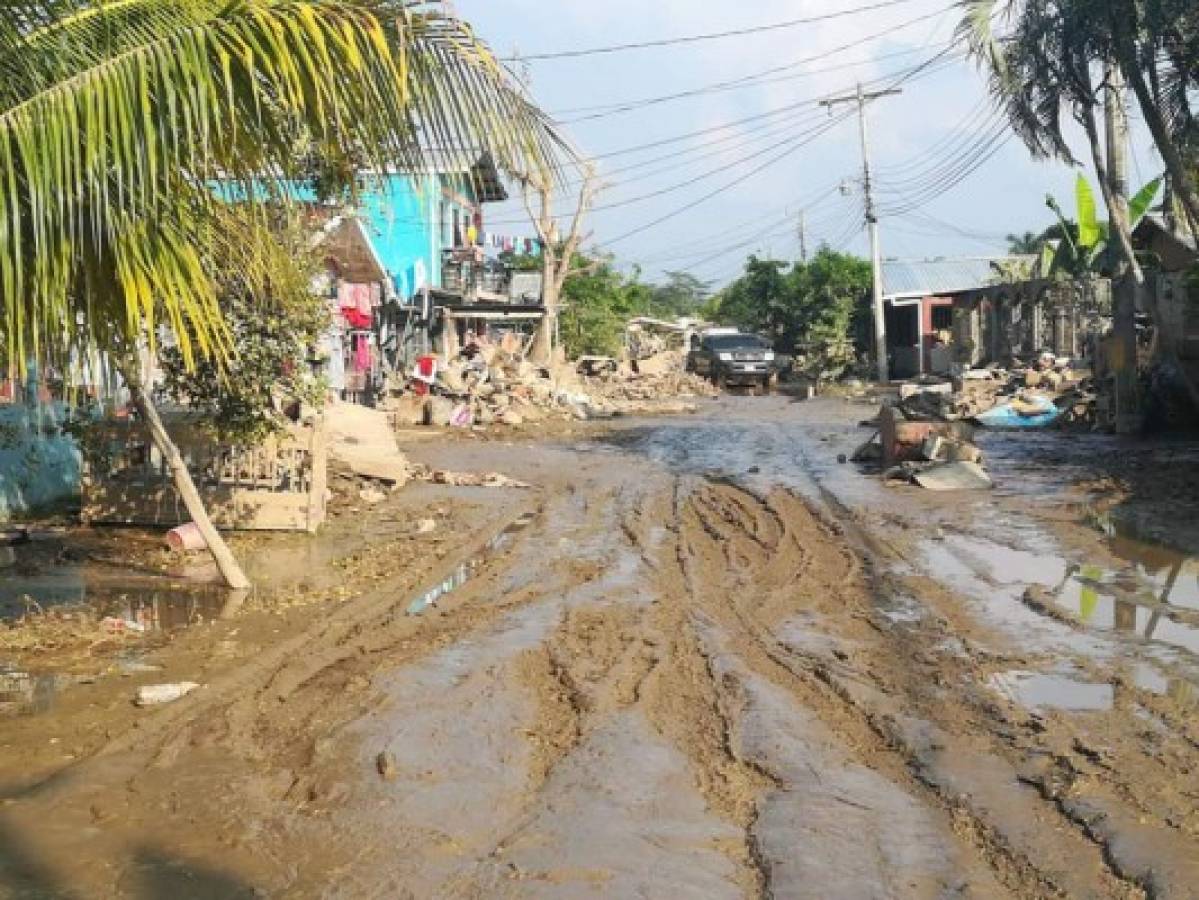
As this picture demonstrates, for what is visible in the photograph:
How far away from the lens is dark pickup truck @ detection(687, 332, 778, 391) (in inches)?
1735

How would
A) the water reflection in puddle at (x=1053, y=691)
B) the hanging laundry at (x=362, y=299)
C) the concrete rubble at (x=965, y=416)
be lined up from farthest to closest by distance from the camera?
the hanging laundry at (x=362, y=299) → the concrete rubble at (x=965, y=416) → the water reflection in puddle at (x=1053, y=691)

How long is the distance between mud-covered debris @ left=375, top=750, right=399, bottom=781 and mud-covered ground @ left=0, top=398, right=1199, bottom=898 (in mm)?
24

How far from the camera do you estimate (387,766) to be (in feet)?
18.3

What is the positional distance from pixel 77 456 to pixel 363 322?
11.5 metres

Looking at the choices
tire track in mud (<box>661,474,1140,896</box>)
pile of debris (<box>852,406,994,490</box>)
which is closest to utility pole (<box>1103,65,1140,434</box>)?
pile of debris (<box>852,406,994,490</box>)

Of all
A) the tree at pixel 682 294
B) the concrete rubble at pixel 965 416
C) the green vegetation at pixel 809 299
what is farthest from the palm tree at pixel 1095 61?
the tree at pixel 682 294

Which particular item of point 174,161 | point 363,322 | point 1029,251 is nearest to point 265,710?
point 174,161

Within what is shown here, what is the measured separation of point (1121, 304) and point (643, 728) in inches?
684

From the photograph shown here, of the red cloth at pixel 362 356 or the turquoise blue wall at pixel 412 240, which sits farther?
the turquoise blue wall at pixel 412 240

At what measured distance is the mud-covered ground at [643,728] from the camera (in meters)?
4.53

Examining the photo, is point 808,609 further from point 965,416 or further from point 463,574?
point 965,416

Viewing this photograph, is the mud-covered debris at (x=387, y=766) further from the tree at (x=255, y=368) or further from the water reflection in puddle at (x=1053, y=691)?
the tree at (x=255, y=368)

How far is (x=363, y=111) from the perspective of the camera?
5.71m

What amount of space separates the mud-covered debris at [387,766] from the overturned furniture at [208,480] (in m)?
6.77
